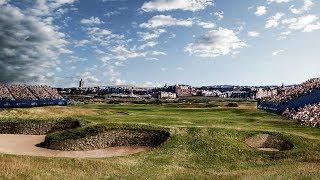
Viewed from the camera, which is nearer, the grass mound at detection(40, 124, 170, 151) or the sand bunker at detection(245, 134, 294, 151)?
the sand bunker at detection(245, 134, 294, 151)

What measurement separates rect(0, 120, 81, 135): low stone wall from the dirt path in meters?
4.06

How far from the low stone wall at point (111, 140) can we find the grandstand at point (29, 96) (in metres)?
45.5

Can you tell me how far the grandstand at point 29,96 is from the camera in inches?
3666

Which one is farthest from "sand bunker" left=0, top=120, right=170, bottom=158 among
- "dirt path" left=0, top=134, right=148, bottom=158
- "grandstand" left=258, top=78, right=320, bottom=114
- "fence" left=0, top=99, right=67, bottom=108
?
"fence" left=0, top=99, right=67, bottom=108

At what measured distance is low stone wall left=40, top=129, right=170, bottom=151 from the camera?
4844cm

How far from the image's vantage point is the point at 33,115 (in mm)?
65750

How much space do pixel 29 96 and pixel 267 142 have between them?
254 feet

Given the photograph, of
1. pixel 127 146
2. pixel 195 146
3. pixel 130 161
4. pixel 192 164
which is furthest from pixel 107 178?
pixel 127 146

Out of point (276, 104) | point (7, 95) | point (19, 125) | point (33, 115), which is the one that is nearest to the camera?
point (19, 125)

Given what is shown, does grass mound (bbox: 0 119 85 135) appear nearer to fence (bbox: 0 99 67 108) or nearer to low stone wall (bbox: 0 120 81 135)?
low stone wall (bbox: 0 120 81 135)

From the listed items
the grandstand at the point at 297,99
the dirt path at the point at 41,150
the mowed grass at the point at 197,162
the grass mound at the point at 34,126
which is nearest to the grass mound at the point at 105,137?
the dirt path at the point at 41,150

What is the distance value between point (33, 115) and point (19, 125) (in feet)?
15.7

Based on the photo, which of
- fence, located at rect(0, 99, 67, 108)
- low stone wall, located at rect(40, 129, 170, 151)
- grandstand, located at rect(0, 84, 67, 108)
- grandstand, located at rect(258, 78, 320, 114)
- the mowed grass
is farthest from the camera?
grandstand, located at rect(0, 84, 67, 108)

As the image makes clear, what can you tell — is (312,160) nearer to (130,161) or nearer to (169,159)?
(169,159)
